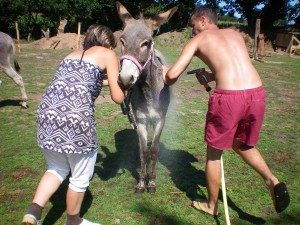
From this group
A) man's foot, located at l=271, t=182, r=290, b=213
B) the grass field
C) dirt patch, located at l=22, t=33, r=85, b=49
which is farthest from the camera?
dirt patch, located at l=22, t=33, r=85, b=49

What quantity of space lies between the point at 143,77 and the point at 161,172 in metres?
1.58

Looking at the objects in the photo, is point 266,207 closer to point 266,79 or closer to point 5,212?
point 5,212

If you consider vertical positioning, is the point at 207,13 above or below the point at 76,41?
above

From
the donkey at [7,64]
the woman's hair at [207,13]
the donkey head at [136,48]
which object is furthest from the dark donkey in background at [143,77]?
the donkey at [7,64]

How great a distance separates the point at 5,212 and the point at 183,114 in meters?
4.55

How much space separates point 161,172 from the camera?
4.27m

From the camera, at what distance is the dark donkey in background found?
2.94 meters

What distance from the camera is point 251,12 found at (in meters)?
33.0

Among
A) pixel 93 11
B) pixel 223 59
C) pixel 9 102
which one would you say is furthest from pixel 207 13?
pixel 93 11

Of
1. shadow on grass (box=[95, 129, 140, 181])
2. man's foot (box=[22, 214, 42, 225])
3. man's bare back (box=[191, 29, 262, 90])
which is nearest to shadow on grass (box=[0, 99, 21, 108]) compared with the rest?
shadow on grass (box=[95, 129, 140, 181])

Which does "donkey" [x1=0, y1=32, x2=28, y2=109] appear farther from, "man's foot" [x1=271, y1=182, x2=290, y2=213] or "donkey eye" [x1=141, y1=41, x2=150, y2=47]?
"man's foot" [x1=271, y1=182, x2=290, y2=213]

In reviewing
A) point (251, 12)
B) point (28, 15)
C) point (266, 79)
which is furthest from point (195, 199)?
point (28, 15)

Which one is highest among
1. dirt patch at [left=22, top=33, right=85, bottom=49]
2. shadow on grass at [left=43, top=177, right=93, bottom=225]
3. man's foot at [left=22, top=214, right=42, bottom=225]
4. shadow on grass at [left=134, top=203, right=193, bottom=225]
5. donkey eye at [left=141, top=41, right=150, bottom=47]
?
donkey eye at [left=141, top=41, right=150, bottom=47]

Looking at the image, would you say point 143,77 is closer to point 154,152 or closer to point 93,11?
point 154,152
